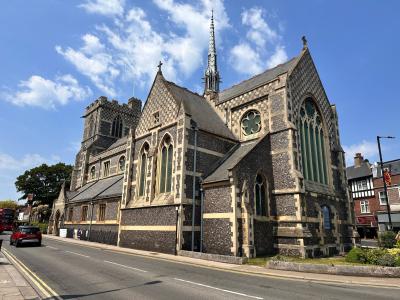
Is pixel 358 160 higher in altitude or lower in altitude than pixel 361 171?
higher

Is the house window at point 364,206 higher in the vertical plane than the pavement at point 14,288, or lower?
higher

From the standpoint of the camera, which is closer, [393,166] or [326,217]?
[326,217]

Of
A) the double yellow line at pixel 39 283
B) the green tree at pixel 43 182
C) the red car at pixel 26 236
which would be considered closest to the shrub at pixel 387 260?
the double yellow line at pixel 39 283

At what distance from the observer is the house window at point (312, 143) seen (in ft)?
76.7

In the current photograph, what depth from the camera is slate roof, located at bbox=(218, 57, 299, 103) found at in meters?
26.2

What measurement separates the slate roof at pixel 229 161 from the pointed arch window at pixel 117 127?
3244cm

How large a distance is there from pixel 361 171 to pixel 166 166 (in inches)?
1582

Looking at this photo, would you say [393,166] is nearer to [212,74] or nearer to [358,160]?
[358,160]

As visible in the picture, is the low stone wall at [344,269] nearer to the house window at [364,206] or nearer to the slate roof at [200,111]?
the slate roof at [200,111]

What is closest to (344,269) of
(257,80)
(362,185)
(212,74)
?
(257,80)

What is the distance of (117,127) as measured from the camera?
5253cm

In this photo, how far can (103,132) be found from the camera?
50.1m

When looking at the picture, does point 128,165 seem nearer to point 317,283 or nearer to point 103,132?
point 317,283

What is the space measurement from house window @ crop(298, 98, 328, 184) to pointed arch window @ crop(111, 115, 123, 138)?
36562 mm
